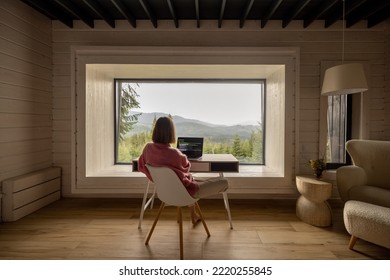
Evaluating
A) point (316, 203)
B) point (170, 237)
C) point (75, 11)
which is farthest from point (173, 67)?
point (316, 203)

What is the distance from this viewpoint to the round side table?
2.59 metres

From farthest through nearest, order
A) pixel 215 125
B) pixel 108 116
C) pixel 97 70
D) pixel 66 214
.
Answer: pixel 215 125 → pixel 108 116 → pixel 97 70 → pixel 66 214

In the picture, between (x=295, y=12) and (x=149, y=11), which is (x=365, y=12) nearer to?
(x=295, y=12)

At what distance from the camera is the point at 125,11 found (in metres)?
3.03

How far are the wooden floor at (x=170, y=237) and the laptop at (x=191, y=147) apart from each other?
2.36ft

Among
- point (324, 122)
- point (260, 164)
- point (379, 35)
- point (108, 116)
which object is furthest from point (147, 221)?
point (379, 35)

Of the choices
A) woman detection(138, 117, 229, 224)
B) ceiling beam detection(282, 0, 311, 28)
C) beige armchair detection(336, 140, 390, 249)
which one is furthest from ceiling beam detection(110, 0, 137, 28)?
beige armchair detection(336, 140, 390, 249)

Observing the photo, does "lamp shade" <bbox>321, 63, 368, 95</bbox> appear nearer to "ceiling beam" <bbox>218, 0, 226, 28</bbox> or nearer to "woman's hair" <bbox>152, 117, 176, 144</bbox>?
"ceiling beam" <bbox>218, 0, 226, 28</bbox>

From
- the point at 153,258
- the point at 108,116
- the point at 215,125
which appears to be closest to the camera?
the point at 153,258

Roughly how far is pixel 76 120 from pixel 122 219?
1.55 metres

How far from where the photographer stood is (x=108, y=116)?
3.93 meters

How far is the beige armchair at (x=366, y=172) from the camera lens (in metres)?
2.45

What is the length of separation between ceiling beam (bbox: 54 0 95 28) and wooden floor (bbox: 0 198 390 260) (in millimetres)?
2486

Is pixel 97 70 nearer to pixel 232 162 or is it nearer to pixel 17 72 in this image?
pixel 17 72
